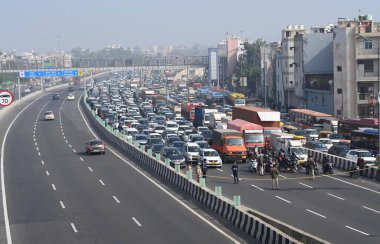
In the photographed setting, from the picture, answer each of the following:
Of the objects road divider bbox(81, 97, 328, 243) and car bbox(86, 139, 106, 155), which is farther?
car bbox(86, 139, 106, 155)

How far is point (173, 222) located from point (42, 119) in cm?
6553

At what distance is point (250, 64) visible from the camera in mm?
150750

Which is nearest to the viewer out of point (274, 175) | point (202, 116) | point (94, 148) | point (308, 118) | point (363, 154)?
point (274, 175)

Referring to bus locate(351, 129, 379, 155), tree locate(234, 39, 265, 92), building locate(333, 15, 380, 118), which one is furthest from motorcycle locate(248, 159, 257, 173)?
tree locate(234, 39, 265, 92)

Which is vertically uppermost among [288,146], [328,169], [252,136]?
[252,136]

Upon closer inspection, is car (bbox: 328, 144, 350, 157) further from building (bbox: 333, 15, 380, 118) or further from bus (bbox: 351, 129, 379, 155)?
building (bbox: 333, 15, 380, 118)

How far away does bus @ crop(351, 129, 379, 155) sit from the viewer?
161 feet

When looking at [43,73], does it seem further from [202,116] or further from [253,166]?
[253,166]

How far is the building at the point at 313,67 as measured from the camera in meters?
90.1

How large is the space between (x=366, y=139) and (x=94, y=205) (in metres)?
25.9

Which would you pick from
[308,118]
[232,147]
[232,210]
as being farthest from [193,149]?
[308,118]

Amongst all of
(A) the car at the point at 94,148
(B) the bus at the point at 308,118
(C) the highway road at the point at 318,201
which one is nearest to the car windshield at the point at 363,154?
(C) the highway road at the point at 318,201

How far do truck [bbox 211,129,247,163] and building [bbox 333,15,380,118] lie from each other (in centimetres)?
3402

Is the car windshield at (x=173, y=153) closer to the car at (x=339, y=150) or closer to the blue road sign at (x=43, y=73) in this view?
the car at (x=339, y=150)
